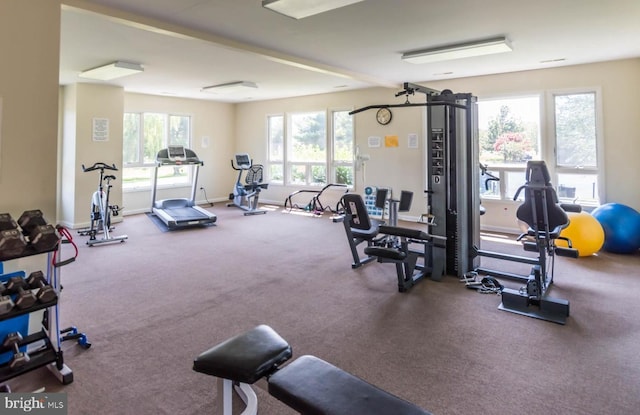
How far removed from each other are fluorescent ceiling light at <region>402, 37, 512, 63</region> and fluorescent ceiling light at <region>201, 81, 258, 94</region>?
3141mm

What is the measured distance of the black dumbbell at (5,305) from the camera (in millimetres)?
1911

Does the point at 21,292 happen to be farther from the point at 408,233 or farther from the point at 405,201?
the point at 405,201

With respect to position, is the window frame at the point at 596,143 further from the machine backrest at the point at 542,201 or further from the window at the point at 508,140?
the machine backrest at the point at 542,201

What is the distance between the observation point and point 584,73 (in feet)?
18.0

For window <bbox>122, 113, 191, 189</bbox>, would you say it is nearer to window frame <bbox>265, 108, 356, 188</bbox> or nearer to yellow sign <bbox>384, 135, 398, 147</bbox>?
window frame <bbox>265, 108, 356, 188</bbox>

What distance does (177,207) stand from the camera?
25.3 feet

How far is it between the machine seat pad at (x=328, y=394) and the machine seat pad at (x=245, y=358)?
5 cm

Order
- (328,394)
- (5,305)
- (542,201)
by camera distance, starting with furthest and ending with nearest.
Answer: (542,201) < (5,305) < (328,394)

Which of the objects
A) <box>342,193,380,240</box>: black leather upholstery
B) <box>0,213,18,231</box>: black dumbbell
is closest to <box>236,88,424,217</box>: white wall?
<box>342,193,380,240</box>: black leather upholstery

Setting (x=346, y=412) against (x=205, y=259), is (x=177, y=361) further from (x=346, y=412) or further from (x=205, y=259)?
(x=205, y=259)

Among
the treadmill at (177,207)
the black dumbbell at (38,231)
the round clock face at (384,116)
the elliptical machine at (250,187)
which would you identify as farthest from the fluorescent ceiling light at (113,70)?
the round clock face at (384,116)

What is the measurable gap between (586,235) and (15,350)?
568 centimetres

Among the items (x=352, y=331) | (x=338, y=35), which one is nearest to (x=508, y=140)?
(x=338, y=35)

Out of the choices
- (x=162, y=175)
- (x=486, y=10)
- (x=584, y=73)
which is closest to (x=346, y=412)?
(x=486, y=10)
